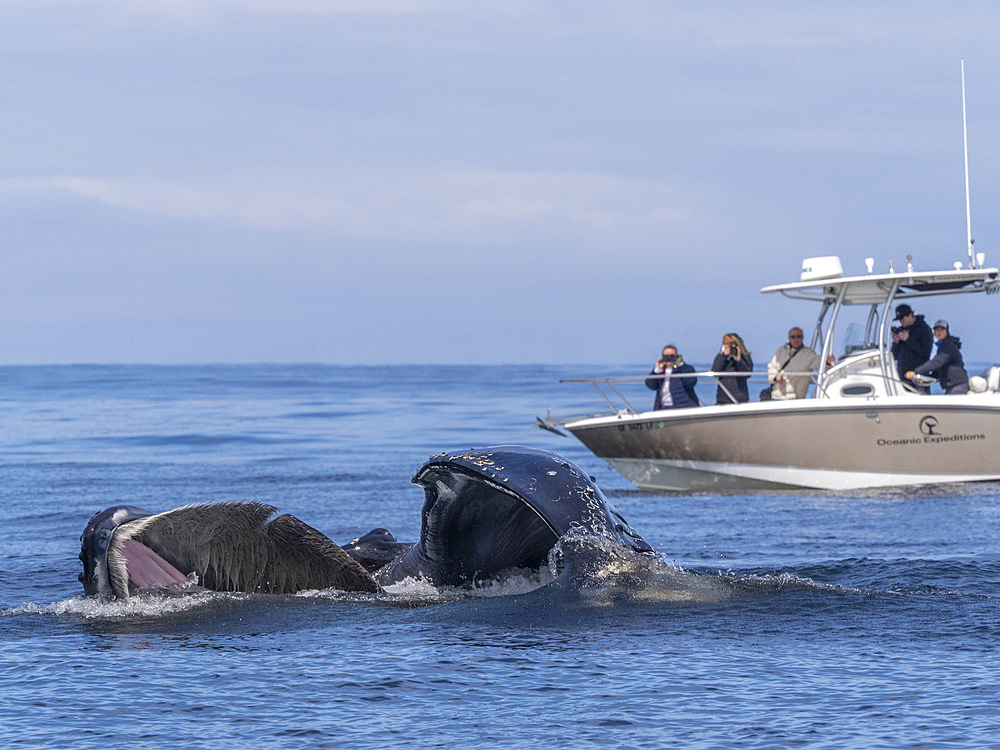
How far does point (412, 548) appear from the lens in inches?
252

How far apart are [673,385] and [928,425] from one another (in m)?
3.73

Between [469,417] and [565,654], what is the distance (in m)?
29.9

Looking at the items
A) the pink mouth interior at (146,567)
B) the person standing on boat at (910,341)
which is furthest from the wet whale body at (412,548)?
the person standing on boat at (910,341)

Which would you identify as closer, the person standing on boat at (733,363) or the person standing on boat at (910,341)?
the person standing on boat at (910,341)

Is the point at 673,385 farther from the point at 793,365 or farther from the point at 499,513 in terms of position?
the point at 499,513

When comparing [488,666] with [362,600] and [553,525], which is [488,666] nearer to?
[553,525]

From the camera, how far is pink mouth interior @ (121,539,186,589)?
18.2 feet

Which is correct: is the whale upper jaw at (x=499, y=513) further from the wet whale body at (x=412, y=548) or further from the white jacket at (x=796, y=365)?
the white jacket at (x=796, y=365)

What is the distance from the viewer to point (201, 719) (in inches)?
174

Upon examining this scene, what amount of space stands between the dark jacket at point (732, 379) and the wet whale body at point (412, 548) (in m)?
11.8

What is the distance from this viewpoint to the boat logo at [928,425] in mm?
16203

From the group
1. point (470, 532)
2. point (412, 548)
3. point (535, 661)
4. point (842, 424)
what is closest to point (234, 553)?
point (412, 548)

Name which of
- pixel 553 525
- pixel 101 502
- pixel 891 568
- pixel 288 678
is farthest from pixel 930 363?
pixel 288 678

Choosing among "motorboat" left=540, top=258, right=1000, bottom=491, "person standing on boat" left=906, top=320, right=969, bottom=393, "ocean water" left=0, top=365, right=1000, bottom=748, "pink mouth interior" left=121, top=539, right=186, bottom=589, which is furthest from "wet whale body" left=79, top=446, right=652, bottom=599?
"person standing on boat" left=906, top=320, right=969, bottom=393
